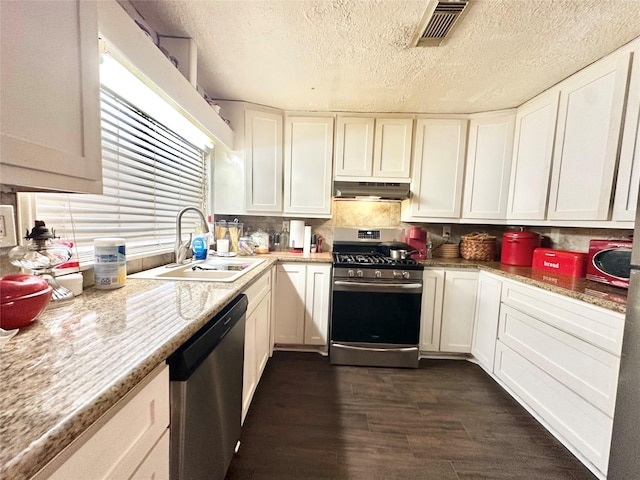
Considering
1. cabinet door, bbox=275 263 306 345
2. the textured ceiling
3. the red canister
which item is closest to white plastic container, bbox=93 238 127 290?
the textured ceiling

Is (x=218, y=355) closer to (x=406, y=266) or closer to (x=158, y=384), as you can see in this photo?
(x=158, y=384)

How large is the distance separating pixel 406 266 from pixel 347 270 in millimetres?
504

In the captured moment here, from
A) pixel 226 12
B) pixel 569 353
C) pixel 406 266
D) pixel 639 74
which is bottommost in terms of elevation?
pixel 569 353

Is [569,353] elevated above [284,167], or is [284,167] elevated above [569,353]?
[284,167]

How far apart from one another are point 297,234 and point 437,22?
1873 millimetres

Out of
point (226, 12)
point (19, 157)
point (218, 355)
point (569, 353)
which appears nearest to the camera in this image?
point (19, 157)

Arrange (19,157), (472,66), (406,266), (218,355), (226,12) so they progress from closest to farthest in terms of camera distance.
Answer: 1. (19,157)
2. (218,355)
3. (226,12)
4. (472,66)
5. (406,266)

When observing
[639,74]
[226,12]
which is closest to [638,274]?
[639,74]

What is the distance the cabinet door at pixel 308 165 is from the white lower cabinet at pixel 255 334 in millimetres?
842

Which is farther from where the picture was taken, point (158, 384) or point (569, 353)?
point (569, 353)

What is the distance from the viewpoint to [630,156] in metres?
1.48

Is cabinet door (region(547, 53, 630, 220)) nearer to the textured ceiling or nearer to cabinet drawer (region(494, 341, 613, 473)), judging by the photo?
the textured ceiling

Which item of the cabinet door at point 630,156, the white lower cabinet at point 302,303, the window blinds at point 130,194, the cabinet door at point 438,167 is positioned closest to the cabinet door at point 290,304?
the white lower cabinet at point 302,303

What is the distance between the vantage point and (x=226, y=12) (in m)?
1.36
